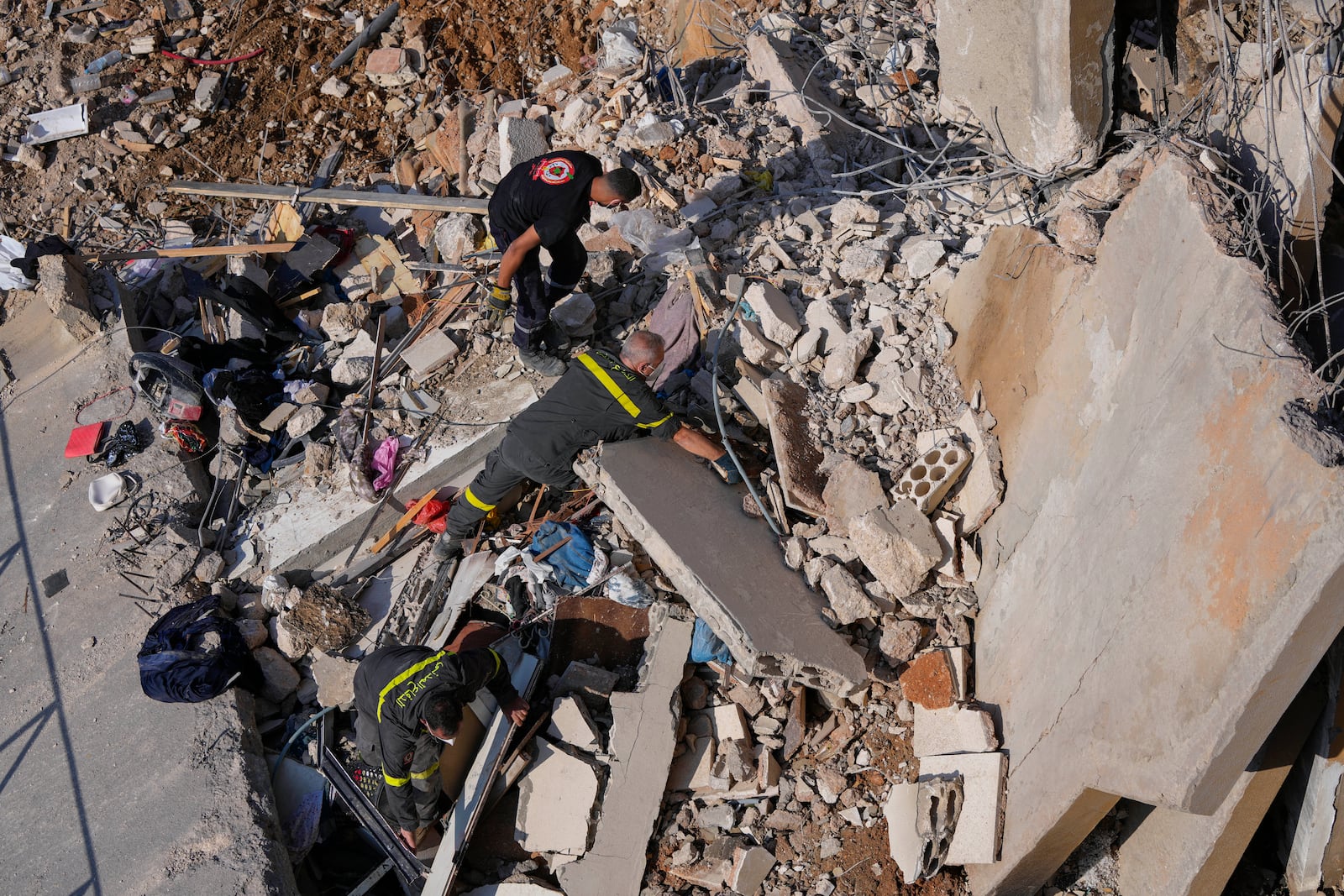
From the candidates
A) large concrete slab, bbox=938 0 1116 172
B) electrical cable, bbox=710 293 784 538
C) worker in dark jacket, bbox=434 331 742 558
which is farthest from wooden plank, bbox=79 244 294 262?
large concrete slab, bbox=938 0 1116 172

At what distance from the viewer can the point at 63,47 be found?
9914 mm

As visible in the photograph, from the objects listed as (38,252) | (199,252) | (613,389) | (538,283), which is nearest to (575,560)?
(613,389)

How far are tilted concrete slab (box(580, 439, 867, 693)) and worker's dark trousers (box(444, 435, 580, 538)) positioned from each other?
28 cm

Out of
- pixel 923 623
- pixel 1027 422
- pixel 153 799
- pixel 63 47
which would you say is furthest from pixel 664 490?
pixel 63 47

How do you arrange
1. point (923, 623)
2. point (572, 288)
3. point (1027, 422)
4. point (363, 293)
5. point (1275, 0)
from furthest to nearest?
1. point (363, 293)
2. point (572, 288)
3. point (923, 623)
4. point (1027, 422)
5. point (1275, 0)

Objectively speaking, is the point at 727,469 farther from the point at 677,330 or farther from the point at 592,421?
the point at 677,330

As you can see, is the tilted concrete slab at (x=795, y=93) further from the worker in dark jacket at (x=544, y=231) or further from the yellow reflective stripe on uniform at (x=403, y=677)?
the yellow reflective stripe on uniform at (x=403, y=677)

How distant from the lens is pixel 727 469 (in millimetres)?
5625

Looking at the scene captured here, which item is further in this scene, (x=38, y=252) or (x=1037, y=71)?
(x=38, y=252)

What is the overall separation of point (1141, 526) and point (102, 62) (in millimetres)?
10745

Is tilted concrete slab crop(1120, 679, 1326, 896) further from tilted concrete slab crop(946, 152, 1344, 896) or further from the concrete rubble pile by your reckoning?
tilted concrete slab crop(946, 152, 1344, 896)

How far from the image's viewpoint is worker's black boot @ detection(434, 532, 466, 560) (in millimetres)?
6219

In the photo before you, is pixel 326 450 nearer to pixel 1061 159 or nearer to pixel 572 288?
pixel 572 288

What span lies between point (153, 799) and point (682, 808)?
321 centimetres
